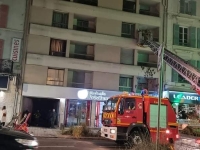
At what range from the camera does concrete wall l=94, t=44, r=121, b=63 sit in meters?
26.4

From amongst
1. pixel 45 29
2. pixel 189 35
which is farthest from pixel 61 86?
pixel 189 35

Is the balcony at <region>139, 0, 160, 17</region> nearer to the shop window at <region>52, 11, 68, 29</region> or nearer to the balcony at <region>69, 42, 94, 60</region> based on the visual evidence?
the balcony at <region>69, 42, 94, 60</region>

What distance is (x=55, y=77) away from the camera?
25.3 metres

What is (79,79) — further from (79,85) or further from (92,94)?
(92,94)

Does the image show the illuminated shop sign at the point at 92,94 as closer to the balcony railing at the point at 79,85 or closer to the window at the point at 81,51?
the balcony railing at the point at 79,85

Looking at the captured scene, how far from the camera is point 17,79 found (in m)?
23.7

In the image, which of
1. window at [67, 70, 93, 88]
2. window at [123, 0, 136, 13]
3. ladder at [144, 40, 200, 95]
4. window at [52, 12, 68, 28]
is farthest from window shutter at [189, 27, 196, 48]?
window at [52, 12, 68, 28]

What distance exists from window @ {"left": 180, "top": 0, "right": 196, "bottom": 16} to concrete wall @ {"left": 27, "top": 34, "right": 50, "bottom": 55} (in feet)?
51.6

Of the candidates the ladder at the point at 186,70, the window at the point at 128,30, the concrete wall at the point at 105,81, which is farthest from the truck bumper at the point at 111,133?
the window at the point at 128,30

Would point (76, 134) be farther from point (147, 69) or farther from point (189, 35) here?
point (189, 35)

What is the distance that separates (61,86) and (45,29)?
5547 millimetres

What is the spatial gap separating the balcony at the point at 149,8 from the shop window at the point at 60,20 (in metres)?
8.64

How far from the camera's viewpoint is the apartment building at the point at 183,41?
2742 cm

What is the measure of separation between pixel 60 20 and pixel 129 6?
7.88 meters
